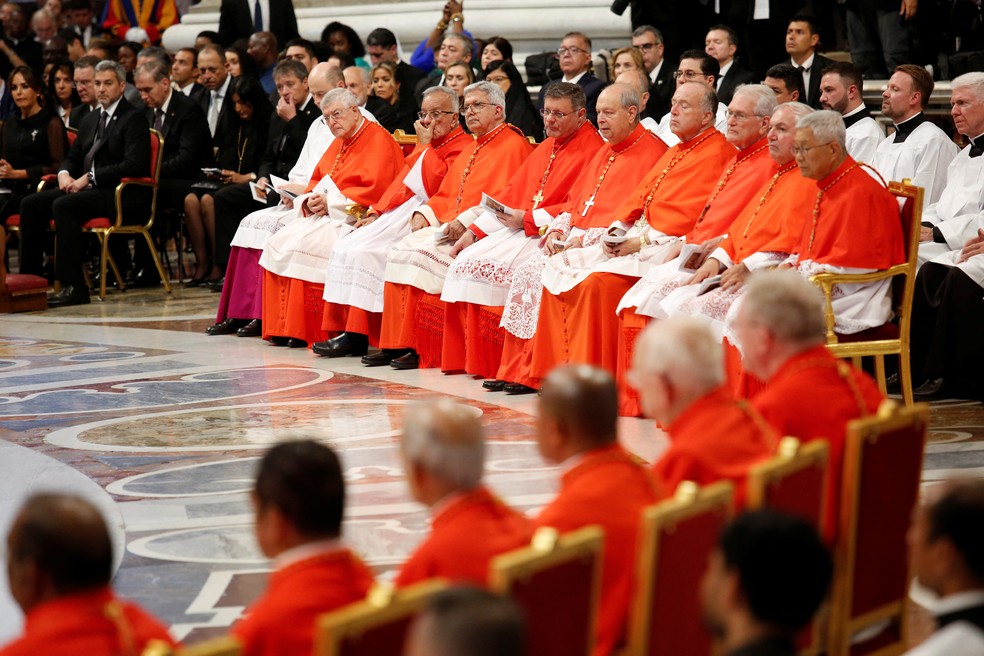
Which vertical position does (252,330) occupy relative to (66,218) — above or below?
below

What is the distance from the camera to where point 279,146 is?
36.2ft

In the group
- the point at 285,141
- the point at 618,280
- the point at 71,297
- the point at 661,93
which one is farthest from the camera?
the point at 285,141

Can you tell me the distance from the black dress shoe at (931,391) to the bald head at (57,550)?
5399mm

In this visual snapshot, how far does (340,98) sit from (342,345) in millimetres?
1527

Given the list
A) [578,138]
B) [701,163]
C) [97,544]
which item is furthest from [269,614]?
[578,138]

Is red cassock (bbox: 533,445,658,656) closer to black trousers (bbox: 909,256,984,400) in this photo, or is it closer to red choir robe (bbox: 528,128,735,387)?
red choir robe (bbox: 528,128,735,387)

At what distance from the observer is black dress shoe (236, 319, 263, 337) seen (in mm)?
9422

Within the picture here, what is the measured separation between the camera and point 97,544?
245 centimetres

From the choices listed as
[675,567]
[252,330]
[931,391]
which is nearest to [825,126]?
[931,391]

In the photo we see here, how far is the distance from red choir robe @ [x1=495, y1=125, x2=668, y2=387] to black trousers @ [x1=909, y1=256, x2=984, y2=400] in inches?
60.8

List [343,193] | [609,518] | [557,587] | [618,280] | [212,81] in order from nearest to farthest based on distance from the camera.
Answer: [557,587] → [609,518] → [618,280] → [343,193] → [212,81]

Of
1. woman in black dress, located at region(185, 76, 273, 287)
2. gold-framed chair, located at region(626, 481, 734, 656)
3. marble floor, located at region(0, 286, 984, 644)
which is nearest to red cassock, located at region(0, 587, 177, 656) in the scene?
gold-framed chair, located at region(626, 481, 734, 656)

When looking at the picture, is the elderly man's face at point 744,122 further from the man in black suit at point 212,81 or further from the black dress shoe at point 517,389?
the man in black suit at point 212,81

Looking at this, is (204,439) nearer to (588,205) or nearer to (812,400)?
(588,205)
